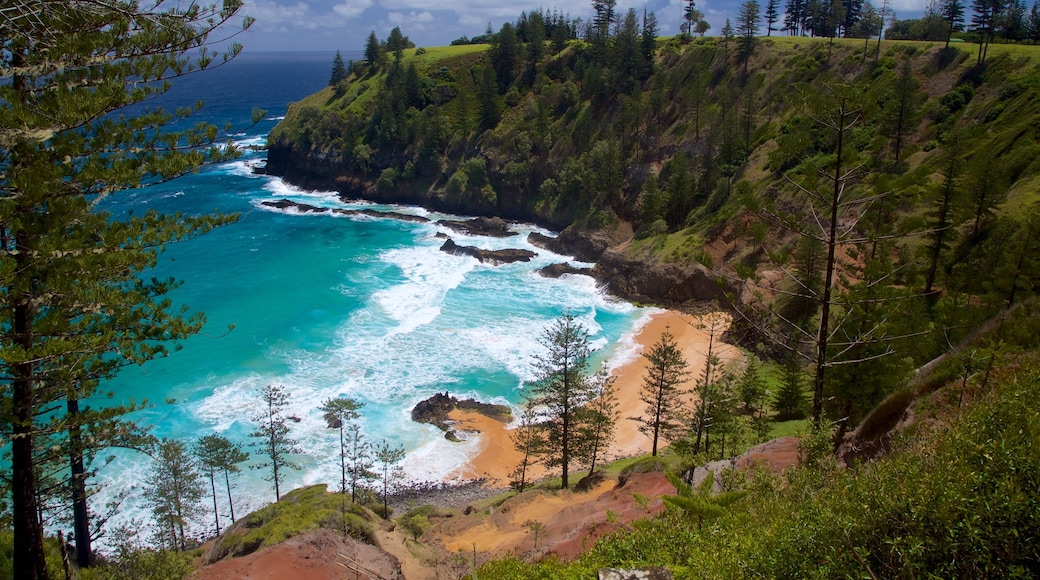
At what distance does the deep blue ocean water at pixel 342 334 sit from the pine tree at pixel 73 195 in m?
14.4

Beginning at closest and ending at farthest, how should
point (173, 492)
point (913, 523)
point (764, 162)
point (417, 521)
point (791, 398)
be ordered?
1. point (913, 523)
2. point (417, 521)
3. point (173, 492)
4. point (791, 398)
5. point (764, 162)

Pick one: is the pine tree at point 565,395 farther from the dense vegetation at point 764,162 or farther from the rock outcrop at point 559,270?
the rock outcrop at point 559,270

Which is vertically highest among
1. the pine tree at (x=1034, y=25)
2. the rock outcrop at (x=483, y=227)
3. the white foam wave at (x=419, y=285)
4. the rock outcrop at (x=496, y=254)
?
the pine tree at (x=1034, y=25)

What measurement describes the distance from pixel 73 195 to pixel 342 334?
3772 centimetres

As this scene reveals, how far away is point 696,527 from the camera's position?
1040 centimetres

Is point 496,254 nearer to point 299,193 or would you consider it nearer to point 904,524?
point 299,193

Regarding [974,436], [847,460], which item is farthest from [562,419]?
[974,436]

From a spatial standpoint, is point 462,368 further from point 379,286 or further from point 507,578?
point 507,578

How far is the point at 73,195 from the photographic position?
9242mm

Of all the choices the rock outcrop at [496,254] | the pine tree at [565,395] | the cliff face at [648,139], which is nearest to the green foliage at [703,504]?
the pine tree at [565,395]

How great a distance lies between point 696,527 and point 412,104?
88.7 metres

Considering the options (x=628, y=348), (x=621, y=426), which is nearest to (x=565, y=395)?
(x=621, y=426)

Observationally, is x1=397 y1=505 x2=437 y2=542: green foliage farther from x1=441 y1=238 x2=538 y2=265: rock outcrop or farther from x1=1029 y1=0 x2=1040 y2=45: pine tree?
x1=1029 y1=0 x2=1040 y2=45: pine tree

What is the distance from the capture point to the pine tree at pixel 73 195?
27.5 feet
